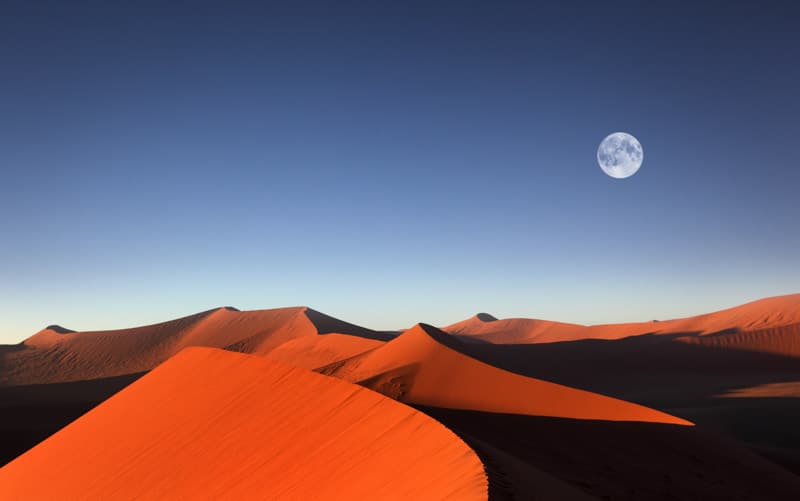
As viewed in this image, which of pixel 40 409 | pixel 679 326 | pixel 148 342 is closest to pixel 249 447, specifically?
pixel 40 409

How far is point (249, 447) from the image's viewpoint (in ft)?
21.7

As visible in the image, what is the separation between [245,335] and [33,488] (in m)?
45.7

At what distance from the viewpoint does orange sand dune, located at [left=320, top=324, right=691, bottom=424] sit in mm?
11094

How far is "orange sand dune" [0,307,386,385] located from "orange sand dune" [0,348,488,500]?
1323 inches

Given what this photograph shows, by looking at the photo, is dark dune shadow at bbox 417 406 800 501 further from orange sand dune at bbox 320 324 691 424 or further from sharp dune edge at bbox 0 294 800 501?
orange sand dune at bbox 320 324 691 424

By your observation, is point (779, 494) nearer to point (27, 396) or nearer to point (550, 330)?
point (27, 396)

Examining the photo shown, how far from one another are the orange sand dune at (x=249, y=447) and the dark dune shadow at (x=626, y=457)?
2.47 ft

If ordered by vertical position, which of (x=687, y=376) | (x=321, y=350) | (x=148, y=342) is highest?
(x=148, y=342)

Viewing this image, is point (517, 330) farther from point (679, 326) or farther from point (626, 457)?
point (626, 457)

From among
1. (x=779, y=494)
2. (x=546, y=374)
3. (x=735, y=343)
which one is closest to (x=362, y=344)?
(x=546, y=374)

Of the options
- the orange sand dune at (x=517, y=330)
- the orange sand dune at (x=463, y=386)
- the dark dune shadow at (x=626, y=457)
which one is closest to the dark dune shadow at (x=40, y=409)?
the orange sand dune at (x=463, y=386)

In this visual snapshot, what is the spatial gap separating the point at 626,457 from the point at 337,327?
47.6 metres

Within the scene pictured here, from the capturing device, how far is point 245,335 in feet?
170

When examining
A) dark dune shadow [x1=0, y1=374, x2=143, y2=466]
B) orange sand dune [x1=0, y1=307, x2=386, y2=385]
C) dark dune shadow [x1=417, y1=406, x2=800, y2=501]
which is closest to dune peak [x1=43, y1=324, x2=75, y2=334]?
orange sand dune [x1=0, y1=307, x2=386, y2=385]
